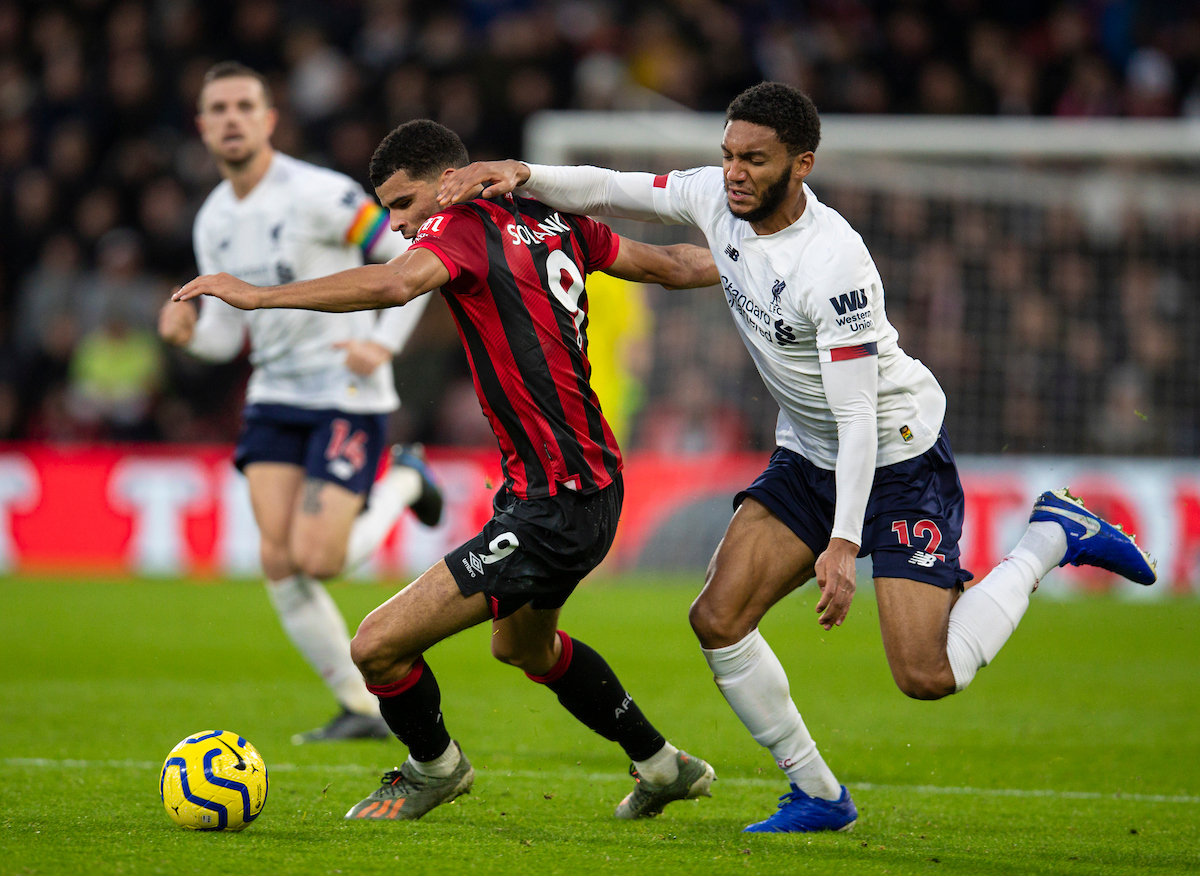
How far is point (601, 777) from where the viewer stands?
569 centimetres

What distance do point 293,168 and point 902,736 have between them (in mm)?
3987

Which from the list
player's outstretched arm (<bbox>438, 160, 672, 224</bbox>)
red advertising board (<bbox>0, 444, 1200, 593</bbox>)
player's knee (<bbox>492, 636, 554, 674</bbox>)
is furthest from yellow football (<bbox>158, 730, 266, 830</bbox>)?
red advertising board (<bbox>0, 444, 1200, 593</bbox>)

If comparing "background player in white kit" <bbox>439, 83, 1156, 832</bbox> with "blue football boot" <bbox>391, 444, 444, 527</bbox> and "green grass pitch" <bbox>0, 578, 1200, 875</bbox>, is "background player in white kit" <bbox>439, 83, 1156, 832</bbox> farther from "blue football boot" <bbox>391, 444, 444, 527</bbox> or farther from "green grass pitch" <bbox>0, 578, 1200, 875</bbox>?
"blue football boot" <bbox>391, 444, 444, 527</bbox>

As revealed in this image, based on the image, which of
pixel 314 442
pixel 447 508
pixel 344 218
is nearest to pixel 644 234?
pixel 447 508

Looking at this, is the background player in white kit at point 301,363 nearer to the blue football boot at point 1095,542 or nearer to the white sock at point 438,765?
the white sock at point 438,765

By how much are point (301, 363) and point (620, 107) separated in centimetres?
955

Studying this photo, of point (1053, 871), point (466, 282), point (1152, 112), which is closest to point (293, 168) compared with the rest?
point (466, 282)

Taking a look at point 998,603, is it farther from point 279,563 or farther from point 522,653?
point 279,563

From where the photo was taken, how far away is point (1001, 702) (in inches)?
307

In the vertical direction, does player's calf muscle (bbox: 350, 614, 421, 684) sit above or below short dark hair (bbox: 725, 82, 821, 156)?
below

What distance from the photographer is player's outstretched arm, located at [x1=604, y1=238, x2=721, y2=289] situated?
4812mm

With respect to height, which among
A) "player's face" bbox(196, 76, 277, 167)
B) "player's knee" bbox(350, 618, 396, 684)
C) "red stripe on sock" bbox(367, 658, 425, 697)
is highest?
"player's face" bbox(196, 76, 277, 167)

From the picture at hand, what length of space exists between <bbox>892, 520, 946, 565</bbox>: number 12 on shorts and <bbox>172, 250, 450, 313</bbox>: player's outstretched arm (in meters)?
1.74

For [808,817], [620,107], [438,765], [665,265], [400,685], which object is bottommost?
[808,817]
